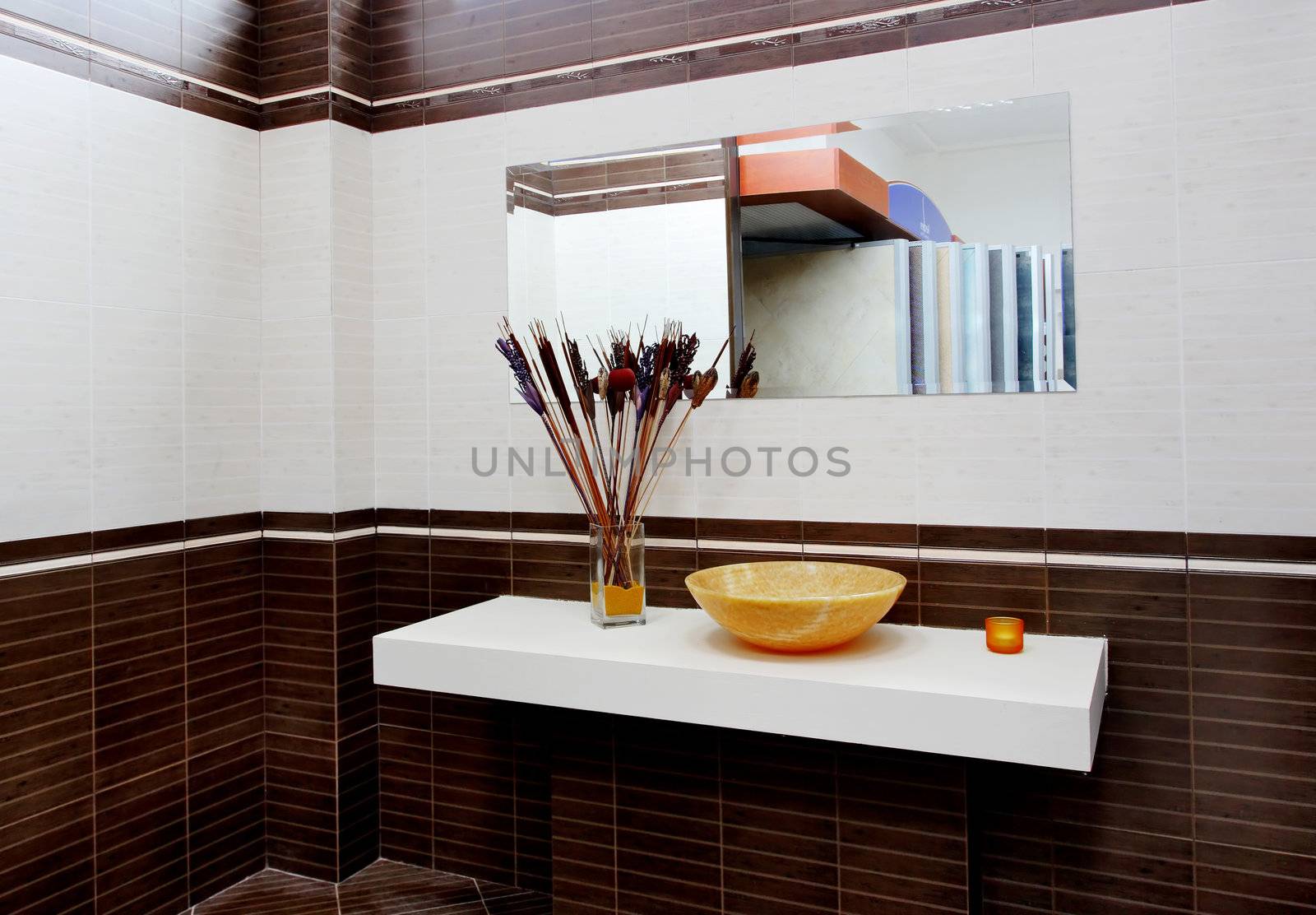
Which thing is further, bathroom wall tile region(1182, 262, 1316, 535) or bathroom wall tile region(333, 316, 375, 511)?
bathroom wall tile region(333, 316, 375, 511)

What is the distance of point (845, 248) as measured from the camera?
2.15 meters

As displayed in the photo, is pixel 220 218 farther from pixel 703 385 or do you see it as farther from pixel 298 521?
pixel 703 385

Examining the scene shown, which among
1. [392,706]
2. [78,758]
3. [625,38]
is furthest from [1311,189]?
[78,758]

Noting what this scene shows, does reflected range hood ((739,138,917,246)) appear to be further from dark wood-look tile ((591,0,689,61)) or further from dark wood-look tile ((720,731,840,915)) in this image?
dark wood-look tile ((720,731,840,915))

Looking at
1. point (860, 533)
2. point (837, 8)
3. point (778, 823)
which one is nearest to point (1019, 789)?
point (778, 823)

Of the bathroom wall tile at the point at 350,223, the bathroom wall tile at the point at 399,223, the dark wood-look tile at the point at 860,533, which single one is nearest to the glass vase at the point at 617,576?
the dark wood-look tile at the point at 860,533

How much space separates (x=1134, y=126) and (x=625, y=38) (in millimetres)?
1294

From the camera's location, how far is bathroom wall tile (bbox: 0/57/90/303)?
2045 millimetres

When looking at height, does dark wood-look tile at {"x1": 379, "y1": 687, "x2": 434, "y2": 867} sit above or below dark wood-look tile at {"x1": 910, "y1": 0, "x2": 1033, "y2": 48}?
below

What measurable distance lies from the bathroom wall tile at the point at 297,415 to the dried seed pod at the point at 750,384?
48.0 inches

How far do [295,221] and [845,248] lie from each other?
1.62 meters

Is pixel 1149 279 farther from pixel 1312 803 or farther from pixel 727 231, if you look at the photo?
pixel 1312 803

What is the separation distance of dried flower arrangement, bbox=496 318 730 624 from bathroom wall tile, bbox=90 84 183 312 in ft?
3.28

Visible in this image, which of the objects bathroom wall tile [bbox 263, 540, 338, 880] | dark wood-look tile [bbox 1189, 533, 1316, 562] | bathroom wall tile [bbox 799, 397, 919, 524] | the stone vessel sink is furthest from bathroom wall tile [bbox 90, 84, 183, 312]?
dark wood-look tile [bbox 1189, 533, 1316, 562]
